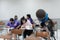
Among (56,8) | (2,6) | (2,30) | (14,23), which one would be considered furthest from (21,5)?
(2,30)

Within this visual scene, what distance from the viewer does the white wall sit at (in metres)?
8.98

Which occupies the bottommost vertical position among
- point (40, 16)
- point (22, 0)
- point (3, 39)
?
point (3, 39)

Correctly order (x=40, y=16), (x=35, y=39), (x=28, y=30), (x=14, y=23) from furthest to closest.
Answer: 1. (x=14, y=23)
2. (x=28, y=30)
3. (x=35, y=39)
4. (x=40, y=16)

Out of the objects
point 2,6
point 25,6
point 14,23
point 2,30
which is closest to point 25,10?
point 25,6

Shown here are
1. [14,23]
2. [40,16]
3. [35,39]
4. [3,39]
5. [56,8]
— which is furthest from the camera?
[56,8]

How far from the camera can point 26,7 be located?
9219 millimetres

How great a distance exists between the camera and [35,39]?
3197 millimetres

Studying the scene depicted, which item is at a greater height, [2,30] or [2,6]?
[2,6]

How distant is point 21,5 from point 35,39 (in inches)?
245

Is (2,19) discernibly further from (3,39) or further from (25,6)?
(3,39)

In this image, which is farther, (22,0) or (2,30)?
(22,0)

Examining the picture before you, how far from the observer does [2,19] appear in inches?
364

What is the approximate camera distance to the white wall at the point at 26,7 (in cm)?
898

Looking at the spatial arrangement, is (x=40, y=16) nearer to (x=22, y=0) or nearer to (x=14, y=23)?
(x=14, y=23)
